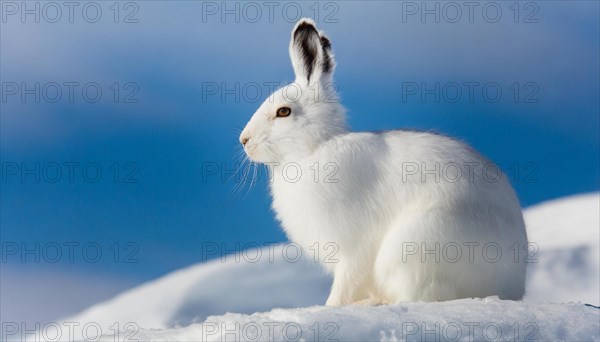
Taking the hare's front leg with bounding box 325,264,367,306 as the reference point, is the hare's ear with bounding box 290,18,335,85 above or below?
above

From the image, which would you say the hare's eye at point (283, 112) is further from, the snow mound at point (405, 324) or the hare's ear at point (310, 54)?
the snow mound at point (405, 324)

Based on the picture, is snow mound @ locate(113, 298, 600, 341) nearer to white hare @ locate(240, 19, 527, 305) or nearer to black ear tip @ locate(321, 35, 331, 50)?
white hare @ locate(240, 19, 527, 305)

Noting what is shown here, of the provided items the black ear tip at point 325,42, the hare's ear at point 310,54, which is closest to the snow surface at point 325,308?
the hare's ear at point 310,54

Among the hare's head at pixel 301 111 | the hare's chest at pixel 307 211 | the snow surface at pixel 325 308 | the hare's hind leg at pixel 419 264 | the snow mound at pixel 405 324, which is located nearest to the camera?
the snow mound at pixel 405 324

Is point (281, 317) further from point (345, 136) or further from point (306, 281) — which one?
point (306, 281)

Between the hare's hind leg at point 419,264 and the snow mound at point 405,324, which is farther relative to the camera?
the hare's hind leg at point 419,264

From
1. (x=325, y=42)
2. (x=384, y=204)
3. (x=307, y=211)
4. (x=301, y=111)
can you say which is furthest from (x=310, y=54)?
(x=384, y=204)

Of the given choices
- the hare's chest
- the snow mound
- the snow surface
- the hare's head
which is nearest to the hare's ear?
the hare's head

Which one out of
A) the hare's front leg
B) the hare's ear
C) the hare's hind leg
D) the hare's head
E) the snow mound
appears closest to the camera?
the snow mound

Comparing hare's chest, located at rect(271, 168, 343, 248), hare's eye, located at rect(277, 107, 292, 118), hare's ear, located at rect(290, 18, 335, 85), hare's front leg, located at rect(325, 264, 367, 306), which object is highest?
hare's ear, located at rect(290, 18, 335, 85)
